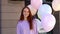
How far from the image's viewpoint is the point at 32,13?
632 centimetres

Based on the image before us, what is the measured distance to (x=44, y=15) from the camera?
623cm

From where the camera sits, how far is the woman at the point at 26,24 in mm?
6176

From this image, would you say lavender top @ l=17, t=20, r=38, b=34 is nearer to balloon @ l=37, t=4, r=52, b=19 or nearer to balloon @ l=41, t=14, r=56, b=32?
balloon @ l=41, t=14, r=56, b=32

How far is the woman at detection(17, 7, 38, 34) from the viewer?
6.18 meters

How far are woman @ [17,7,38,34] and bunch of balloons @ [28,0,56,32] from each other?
0.18 meters

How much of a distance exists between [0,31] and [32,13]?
98.7 inches

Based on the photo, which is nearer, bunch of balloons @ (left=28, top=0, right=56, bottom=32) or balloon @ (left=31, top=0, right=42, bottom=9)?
bunch of balloons @ (left=28, top=0, right=56, bottom=32)

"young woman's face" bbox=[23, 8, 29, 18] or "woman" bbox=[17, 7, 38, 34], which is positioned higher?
"young woman's face" bbox=[23, 8, 29, 18]

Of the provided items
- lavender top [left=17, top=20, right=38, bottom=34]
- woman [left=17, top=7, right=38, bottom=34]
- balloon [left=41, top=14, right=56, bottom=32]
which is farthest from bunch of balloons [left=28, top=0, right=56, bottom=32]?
lavender top [left=17, top=20, right=38, bottom=34]

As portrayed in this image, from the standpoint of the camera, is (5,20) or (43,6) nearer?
(43,6)

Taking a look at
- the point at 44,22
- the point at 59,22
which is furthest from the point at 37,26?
the point at 59,22

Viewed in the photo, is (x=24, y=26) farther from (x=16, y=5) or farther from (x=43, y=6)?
(x=16, y=5)

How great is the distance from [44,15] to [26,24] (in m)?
0.50

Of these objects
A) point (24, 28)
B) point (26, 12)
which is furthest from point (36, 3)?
point (24, 28)
